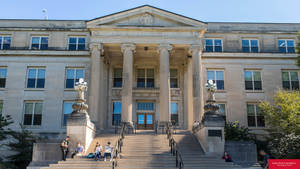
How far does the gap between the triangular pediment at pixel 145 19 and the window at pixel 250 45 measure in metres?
6.98

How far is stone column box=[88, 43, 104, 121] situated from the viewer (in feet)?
90.9

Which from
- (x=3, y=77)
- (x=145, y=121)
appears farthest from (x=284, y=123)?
(x=3, y=77)

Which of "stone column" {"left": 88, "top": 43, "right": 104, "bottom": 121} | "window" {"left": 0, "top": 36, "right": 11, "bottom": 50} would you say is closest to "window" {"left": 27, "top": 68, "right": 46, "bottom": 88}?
"window" {"left": 0, "top": 36, "right": 11, "bottom": 50}

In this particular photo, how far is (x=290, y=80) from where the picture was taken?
33.4m

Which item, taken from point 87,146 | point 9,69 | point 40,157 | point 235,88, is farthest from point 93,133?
point 235,88

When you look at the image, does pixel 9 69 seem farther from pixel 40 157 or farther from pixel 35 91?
pixel 40 157

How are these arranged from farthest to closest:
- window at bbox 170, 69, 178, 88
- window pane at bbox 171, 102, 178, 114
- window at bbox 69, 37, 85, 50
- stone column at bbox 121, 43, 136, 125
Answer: window at bbox 170, 69, 178, 88 < window at bbox 69, 37, 85, 50 < window pane at bbox 171, 102, 178, 114 < stone column at bbox 121, 43, 136, 125

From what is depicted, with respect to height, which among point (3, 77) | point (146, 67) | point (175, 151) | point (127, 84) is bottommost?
point (175, 151)

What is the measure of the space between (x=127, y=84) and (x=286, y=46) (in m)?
18.5

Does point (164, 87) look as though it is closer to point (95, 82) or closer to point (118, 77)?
point (95, 82)

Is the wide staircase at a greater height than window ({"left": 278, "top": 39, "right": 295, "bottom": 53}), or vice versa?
window ({"left": 278, "top": 39, "right": 295, "bottom": 53})

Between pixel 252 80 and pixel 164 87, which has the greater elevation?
pixel 252 80

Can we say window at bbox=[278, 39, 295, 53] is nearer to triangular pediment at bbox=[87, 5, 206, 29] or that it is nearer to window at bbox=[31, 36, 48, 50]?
triangular pediment at bbox=[87, 5, 206, 29]

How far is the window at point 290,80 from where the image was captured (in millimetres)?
33156
